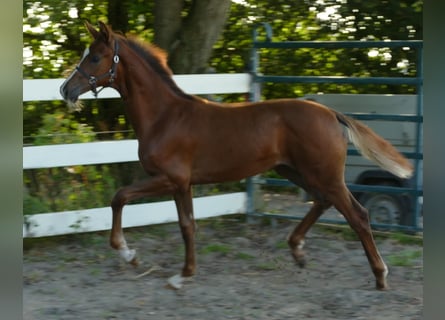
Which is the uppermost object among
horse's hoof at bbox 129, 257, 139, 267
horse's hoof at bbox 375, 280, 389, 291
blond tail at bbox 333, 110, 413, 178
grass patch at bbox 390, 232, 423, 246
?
blond tail at bbox 333, 110, 413, 178

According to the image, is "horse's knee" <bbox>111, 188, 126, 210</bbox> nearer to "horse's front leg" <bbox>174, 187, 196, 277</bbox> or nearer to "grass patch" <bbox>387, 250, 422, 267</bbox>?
"horse's front leg" <bbox>174, 187, 196, 277</bbox>

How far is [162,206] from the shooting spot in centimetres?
702

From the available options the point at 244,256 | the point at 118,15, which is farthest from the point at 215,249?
the point at 118,15

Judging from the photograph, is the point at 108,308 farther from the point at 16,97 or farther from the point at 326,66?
the point at 326,66

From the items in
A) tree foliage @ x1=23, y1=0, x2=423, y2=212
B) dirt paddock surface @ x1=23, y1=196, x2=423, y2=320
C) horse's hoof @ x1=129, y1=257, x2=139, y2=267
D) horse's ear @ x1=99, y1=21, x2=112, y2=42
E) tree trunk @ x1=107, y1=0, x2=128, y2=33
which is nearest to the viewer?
dirt paddock surface @ x1=23, y1=196, x2=423, y2=320

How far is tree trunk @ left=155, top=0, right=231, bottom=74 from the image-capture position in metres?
7.80

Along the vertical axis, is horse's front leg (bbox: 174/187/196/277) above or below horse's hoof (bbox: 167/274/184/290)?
above

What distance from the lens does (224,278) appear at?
570 cm

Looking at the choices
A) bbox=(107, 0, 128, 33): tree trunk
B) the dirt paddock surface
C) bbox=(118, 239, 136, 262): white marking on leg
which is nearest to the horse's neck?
bbox=(118, 239, 136, 262): white marking on leg

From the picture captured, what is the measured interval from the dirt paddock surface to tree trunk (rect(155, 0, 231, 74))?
5.88ft

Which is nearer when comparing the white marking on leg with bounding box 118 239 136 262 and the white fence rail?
the white marking on leg with bounding box 118 239 136 262

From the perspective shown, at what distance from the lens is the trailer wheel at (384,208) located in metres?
7.23

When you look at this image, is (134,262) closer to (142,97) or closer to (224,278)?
(224,278)

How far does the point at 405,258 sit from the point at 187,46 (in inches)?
129
